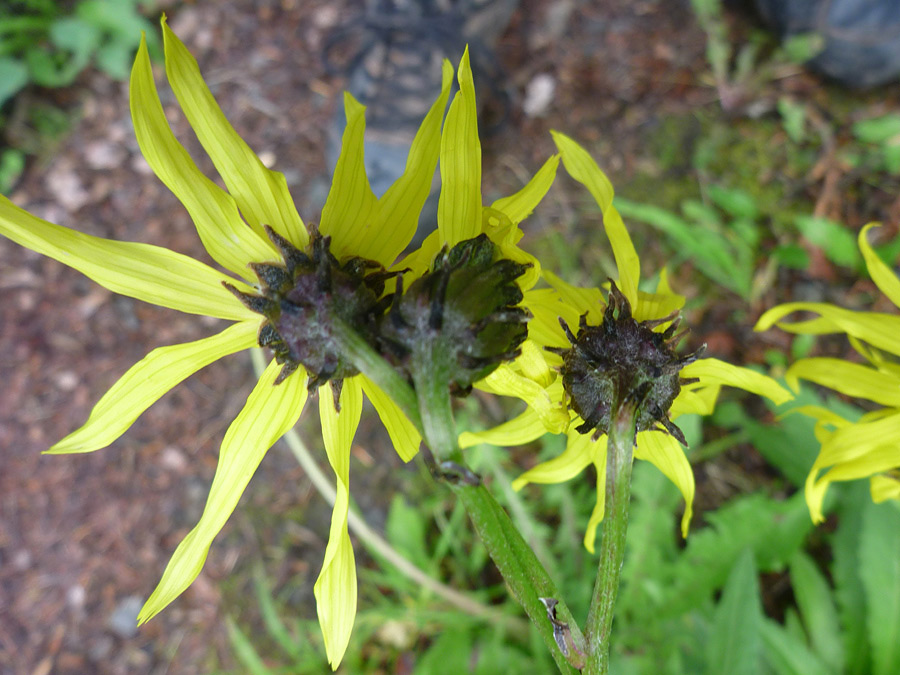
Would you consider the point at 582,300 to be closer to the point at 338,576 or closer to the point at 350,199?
the point at 350,199

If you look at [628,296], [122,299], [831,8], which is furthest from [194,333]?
[831,8]

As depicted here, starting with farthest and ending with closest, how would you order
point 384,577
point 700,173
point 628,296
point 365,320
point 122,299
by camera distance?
point 122,299
point 700,173
point 384,577
point 628,296
point 365,320

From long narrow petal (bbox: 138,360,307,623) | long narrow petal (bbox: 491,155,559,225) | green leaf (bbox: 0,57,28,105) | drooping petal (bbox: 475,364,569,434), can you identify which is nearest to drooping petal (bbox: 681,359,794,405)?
drooping petal (bbox: 475,364,569,434)

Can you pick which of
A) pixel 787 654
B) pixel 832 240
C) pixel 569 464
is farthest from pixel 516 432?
pixel 832 240

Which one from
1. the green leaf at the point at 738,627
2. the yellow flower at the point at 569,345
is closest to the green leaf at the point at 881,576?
the green leaf at the point at 738,627

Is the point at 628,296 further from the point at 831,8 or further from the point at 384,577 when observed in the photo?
the point at 831,8

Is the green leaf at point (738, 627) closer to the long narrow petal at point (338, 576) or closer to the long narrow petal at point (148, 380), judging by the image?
the long narrow petal at point (338, 576)

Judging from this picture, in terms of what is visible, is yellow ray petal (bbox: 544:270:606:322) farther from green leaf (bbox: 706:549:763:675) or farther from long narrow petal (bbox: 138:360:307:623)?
green leaf (bbox: 706:549:763:675)
